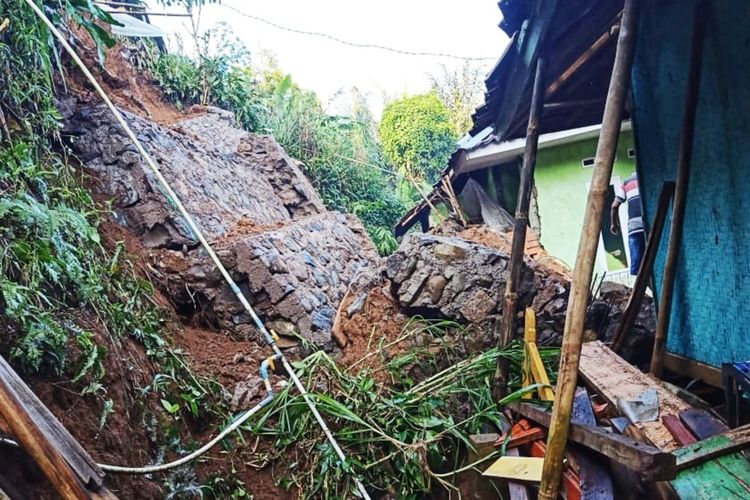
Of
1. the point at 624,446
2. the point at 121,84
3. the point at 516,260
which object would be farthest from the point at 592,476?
the point at 121,84

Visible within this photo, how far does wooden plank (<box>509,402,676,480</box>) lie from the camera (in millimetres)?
1624

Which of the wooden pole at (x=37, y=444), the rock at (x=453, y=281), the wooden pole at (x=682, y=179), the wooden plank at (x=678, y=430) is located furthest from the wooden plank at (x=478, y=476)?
the wooden pole at (x=37, y=444)

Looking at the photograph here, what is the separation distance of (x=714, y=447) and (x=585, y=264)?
798mm

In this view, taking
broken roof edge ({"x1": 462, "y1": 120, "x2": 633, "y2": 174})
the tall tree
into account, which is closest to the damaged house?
broken roof edge ({"x1": 462, "y1": 120, "x2": 633, "y2": 174})

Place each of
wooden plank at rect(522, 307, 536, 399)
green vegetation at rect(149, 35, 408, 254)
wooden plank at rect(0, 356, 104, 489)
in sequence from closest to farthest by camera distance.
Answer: wooden plank at rect(0, 356, 104, 489), wooden plank at rect(522, 307, 536, 399), green vegetation at rect(149, 35, 408, 254)

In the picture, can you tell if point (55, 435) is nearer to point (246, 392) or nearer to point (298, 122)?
point (246, 392)

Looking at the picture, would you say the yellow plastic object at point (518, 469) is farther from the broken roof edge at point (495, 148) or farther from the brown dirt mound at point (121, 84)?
the brown dirt mound at point (121, 84)

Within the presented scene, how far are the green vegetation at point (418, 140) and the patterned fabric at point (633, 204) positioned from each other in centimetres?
923

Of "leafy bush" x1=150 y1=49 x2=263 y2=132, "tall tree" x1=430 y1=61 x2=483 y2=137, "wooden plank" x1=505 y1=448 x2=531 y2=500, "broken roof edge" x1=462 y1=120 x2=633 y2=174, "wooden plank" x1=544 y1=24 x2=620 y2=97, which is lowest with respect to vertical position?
"wooden plank" x1=505 y1=448 x2=531 y2=500

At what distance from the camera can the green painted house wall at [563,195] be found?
7590 millimetres

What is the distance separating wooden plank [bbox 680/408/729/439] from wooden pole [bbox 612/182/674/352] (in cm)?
112

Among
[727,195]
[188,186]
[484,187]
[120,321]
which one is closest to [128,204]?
[188,186]

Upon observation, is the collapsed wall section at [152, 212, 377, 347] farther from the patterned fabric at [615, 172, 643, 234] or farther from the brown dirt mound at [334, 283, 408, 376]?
the patterned fabric at [615, 172, 643, 234]

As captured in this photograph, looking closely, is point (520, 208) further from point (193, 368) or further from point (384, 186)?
point (384, 186)
